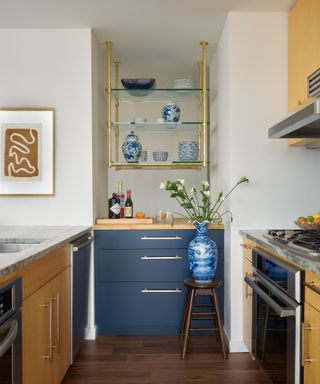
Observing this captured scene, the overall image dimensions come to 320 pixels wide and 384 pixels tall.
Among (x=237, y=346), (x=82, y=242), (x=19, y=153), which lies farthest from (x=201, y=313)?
(x=19, y=153)

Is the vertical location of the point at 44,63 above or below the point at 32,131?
above

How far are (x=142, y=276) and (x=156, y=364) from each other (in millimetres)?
644

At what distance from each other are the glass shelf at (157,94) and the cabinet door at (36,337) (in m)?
1.86

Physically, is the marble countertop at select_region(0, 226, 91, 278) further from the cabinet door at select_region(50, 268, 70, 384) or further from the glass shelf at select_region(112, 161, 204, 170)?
the glass shelf at select_region(112, 161, 204, 170)

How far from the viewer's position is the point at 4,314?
4.37 ft

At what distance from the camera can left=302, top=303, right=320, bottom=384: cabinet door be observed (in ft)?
4.96

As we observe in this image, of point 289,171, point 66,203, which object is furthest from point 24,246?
point 289,171

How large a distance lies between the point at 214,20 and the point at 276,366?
226cm

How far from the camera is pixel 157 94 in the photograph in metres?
3.28

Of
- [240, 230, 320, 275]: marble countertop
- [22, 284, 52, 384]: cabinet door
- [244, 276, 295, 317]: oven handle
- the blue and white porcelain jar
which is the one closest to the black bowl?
the blue and white porcelain jar

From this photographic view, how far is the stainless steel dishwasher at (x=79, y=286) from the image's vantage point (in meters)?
2.43

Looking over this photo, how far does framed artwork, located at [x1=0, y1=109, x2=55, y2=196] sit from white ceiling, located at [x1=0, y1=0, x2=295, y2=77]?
0.64 meters

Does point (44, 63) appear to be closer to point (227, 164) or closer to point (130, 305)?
point (227, 164)

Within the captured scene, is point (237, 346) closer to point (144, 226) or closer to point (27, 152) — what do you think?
point (144, 226)
